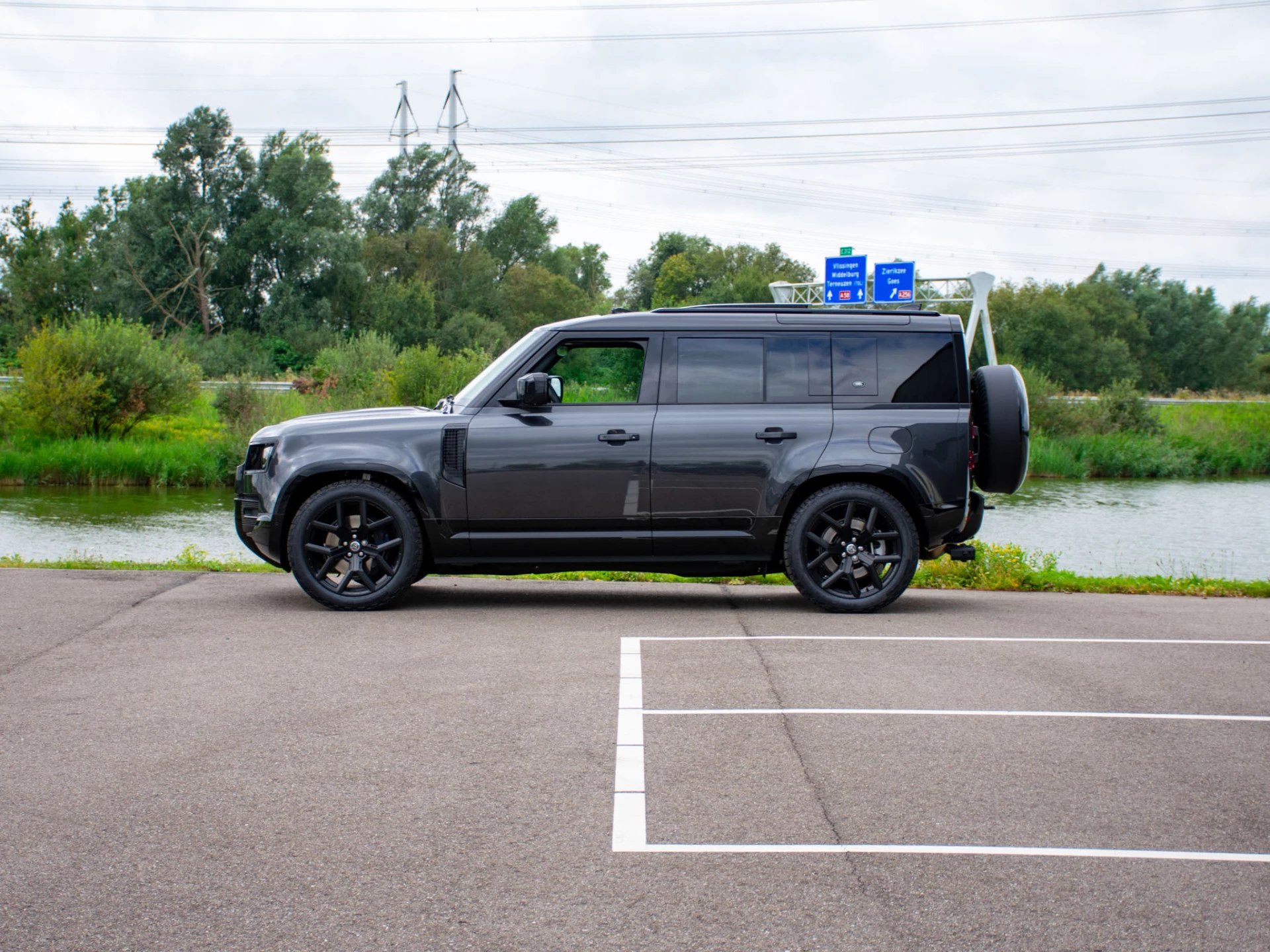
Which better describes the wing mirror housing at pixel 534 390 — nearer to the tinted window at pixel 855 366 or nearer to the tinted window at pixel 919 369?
the tinted window at pixel 855 366

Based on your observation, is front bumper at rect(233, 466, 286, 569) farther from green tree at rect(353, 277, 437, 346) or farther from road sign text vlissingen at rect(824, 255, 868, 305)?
green tree at rect(353, 277, 437, 346)

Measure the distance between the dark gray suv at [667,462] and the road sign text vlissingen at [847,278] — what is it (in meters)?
29.9

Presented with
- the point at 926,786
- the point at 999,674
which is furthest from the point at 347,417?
the point at 926,786

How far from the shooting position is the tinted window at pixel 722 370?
29.0 ft

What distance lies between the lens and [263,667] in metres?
6.76

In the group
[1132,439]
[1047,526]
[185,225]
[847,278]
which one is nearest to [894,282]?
[847,278]

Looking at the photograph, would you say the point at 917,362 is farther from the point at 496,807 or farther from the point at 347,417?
the point at 496,807

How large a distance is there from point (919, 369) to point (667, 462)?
1.92 meters

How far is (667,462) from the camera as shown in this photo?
866 cm

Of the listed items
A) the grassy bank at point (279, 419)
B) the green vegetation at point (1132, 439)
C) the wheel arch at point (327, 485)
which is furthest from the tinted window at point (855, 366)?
the green vegetation at point (1132, 439)

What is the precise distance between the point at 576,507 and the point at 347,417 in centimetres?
177

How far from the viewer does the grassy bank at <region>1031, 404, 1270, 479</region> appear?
3800 centimetres

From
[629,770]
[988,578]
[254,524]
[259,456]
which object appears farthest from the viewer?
[988,578]

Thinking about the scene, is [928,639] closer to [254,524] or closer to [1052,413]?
[254,524]
